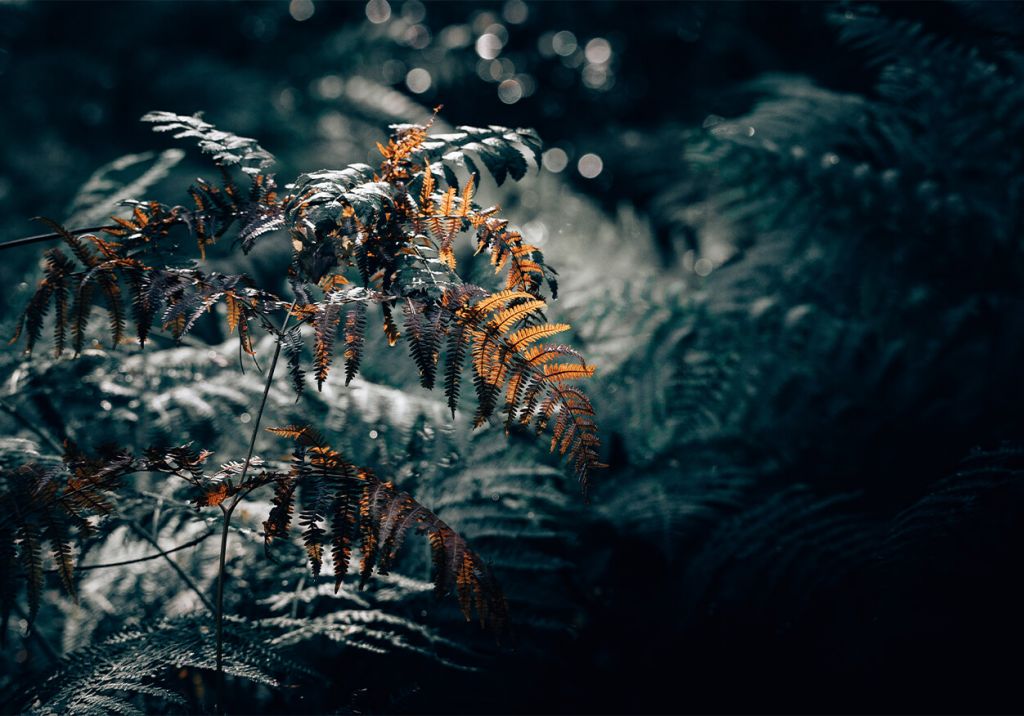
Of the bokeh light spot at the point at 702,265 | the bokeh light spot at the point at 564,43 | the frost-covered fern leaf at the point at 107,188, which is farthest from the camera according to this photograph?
the bokeh light spot at the point at 564,43

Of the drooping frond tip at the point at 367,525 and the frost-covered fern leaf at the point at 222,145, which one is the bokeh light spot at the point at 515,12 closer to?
the frost-covered fern leaf at the point at 222,145

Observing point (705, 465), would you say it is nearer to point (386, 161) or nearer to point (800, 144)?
point (800, 144)

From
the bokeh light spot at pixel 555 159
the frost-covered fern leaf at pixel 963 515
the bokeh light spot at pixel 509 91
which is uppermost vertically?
the bokeh light spot at pixel 509 91

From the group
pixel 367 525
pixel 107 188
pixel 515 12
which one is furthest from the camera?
pixel 515 12

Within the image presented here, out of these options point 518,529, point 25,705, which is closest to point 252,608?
point 25,705

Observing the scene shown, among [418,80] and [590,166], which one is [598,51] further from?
[418,80]

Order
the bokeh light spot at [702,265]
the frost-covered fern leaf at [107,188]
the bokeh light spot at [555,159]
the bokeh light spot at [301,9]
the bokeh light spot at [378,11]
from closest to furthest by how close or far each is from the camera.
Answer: the frost-covered fern leaf at [107,188]
the bokeh light spot at [702,265]
the bokeh light spot at [555,159]
the bokeh light spot at [378,11]
the bokeh light spot at [301,9]

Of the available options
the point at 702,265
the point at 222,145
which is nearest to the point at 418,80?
the point at 702,265

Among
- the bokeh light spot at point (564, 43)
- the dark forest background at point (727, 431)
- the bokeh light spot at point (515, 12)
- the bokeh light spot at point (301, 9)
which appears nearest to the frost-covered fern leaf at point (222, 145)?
the dark forest background at point (727, 431)
